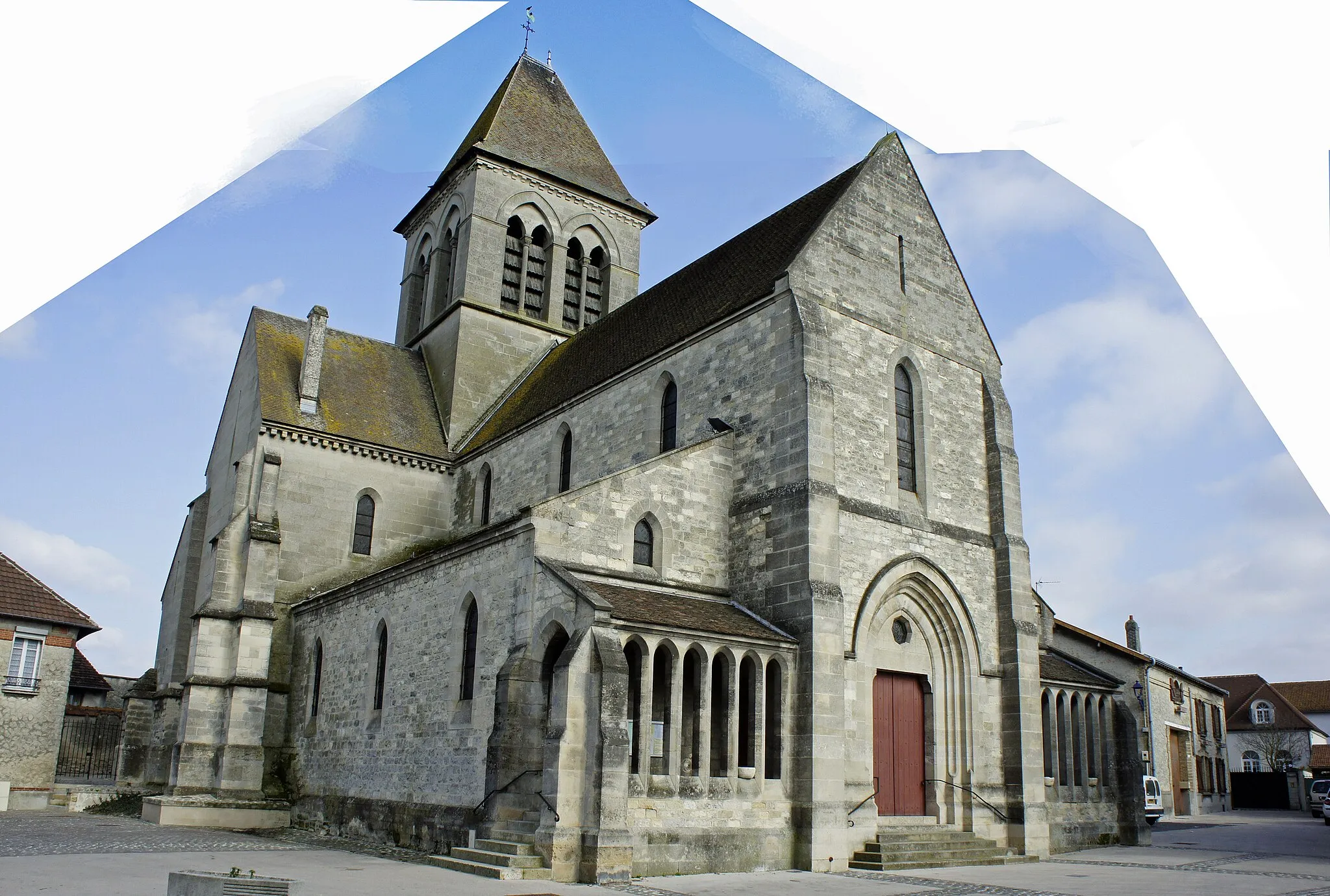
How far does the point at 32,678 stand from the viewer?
2392 centimetres

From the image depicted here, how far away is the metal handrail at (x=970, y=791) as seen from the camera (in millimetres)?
17125

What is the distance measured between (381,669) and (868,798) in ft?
29.4

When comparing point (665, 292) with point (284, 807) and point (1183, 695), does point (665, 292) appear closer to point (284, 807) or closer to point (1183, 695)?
point (284, 807)

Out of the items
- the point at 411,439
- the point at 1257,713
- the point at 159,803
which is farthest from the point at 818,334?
the point at 1257,713

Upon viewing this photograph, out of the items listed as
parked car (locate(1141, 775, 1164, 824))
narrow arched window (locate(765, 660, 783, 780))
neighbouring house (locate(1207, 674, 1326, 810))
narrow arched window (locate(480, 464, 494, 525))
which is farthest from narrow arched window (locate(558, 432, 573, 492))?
neighbouring house (locate(1207, 674, 1326, 810))

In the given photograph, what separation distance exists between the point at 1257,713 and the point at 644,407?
2029 inches

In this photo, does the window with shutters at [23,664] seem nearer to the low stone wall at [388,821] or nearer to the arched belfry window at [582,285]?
the low stone wall at [388,821]

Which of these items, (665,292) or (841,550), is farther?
(665,292)

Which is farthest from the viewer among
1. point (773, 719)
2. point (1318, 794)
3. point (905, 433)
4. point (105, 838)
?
point (1318, 794)

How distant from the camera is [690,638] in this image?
14.3 meters

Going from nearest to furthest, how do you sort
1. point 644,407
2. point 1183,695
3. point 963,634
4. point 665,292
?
point 963,634
point 644,407
point 665,292
point 1183,695

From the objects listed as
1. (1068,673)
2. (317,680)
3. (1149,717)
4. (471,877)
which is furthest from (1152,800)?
(471,877)

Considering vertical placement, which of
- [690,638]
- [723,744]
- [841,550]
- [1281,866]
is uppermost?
[841,550]

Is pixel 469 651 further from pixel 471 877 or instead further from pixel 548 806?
pixel 471 877
